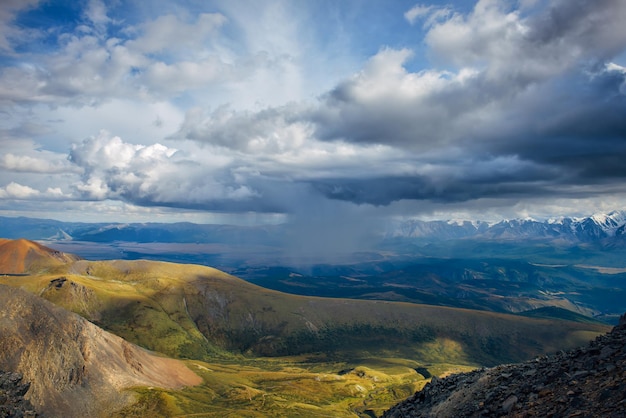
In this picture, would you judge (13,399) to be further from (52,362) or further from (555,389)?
(555,389)

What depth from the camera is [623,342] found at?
40.5 meters

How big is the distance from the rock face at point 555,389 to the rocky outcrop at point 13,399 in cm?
8238

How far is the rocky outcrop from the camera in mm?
86938

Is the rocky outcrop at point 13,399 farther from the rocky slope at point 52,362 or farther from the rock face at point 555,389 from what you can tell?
A: the rock face at point 555,389

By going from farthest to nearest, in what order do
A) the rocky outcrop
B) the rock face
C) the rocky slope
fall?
the rocky slope < the rocky outcrop < the rock face

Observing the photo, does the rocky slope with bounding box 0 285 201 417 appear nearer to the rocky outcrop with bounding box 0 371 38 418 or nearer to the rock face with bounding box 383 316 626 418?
the rocky outcrop with bounding box 0 371 38 418

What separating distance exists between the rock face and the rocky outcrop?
270 feet

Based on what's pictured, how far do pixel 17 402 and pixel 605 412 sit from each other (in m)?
116

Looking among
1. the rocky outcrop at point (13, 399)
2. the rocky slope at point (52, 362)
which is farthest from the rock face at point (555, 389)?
the rocky slope at point (52, 362)

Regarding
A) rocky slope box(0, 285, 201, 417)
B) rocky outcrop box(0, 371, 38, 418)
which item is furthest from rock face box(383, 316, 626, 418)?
rocky slope box(0, 285, 201, 417)

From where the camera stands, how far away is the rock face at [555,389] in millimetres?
33125

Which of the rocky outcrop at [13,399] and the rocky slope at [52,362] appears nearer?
the rocky outcrop at [13,399]

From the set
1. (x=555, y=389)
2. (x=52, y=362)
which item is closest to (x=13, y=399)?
(x=52, y=362)

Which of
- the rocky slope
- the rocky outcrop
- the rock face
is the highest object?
the rock face
